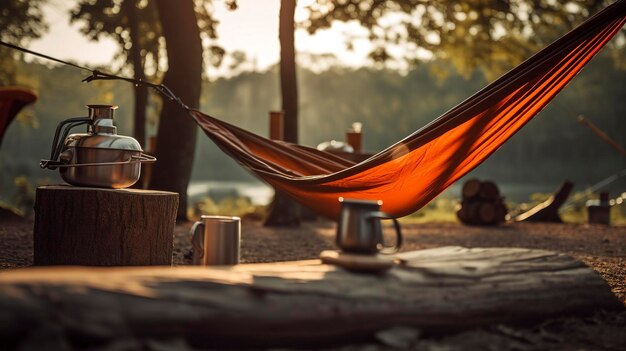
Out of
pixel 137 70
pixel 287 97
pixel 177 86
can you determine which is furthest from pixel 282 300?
pixel 137 70

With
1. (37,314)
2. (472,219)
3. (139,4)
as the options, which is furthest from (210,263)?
(139,4)

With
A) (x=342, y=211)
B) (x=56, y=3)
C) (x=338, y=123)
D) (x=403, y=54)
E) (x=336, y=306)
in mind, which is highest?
(x=338, y=123)

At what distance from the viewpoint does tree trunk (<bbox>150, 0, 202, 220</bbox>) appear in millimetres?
5742

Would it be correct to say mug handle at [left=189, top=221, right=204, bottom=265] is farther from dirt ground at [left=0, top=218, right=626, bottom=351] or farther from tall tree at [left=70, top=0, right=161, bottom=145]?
tall tree at [left=70, top=0, right=161, bottom=145]

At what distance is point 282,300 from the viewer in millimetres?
1775

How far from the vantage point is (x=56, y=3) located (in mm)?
11297

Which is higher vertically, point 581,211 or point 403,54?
point 403,54

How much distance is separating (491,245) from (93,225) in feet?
11.7

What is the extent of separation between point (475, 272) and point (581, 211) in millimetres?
9530

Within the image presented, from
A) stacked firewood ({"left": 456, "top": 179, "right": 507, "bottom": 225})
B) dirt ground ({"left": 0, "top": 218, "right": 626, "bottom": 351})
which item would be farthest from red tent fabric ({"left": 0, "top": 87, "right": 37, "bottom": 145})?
stacked firewood ({"left": 456, "top": 179, "right": 507, "bottom": 225})

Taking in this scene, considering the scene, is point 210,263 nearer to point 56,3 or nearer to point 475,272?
point 475,272

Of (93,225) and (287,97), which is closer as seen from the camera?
(93,225)

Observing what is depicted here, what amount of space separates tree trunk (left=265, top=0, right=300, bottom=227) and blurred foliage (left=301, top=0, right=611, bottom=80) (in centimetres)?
215

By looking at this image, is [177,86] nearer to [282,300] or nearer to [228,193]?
[282,300]
